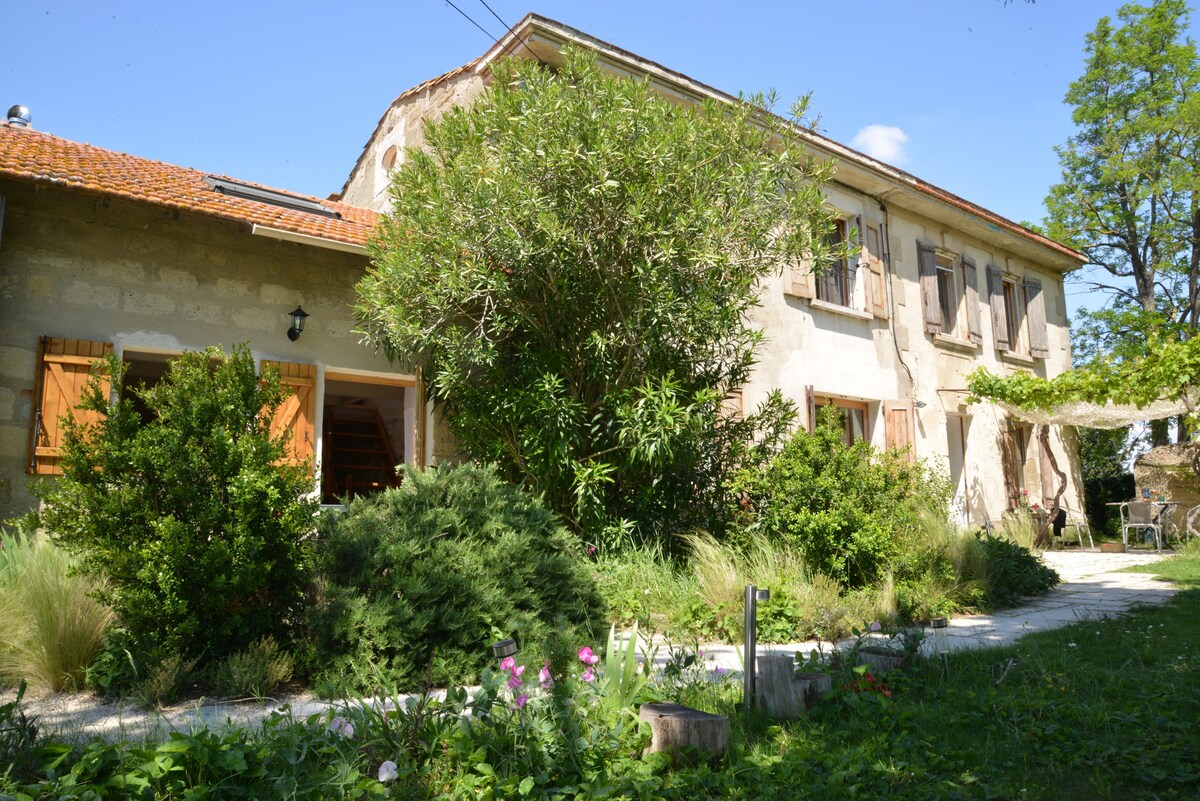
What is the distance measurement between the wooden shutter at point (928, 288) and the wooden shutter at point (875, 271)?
3.23 ft

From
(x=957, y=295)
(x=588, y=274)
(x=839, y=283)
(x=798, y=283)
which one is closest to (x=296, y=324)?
(x=588, y=274)

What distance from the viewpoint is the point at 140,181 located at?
7.52m

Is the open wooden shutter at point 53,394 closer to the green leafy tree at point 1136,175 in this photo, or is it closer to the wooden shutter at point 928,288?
the wooden shutter at point 928,288

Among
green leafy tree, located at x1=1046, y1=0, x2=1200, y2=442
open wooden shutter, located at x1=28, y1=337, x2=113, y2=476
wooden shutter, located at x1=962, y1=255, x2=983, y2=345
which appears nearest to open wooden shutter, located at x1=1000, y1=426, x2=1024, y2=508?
wooden shutter, located at x1=962, y1=255, x2=983, y2=345

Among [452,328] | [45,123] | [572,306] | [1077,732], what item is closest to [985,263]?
[572,306]

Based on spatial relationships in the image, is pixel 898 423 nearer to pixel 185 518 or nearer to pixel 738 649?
pixel 738 649

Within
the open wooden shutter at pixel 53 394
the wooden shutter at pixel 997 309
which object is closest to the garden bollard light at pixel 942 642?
the open wooden shutter at pixel 53 394

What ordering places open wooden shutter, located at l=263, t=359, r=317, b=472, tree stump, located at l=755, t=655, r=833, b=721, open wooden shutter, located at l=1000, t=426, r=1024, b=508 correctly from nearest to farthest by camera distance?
tree stump, located at l=755, t=655, r=833, b=721, open wooden shutter, located at l=263, t=359, r=317, b=472, open wooden shutter, located at l=1000, t=426, r=1024, b=508

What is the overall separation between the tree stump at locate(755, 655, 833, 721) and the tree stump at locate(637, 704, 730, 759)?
0.58 m

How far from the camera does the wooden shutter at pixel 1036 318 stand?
1527 cm

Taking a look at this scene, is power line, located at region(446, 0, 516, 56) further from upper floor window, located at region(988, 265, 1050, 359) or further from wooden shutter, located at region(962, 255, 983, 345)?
upper floor window, located at region(988, 265, 1050, 359)

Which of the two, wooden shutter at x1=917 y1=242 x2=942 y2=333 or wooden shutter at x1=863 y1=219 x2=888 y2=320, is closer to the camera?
wooden shutter at x1=863 y1=219 x2=888 y2=320

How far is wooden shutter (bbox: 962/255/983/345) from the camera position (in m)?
13.8

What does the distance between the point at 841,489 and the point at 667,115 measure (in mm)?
3619
